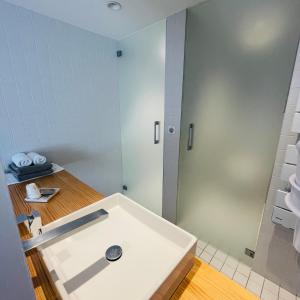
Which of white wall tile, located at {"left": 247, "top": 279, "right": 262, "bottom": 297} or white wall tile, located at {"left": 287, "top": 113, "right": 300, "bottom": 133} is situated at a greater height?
white wall tile, located at {"left": 287, "top": 113, "right": 300, "bottom": 133}

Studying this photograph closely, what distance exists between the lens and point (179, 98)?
4.81 ft

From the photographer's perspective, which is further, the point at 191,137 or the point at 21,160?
the point at 191,137

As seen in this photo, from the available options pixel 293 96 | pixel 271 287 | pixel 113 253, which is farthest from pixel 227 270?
pixel 293 96

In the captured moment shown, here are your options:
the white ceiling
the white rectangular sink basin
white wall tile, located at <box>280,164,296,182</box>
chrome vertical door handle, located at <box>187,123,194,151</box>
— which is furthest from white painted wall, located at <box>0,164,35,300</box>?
the white ceiling

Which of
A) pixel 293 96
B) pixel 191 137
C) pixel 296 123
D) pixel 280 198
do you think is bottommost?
pixel 280 198

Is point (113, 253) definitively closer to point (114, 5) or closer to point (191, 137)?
point (191, 137)

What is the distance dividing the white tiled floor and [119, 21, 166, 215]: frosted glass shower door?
2.05 ft

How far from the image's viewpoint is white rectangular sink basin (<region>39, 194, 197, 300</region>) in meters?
0.50

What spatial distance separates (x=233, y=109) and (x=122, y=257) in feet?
3.88

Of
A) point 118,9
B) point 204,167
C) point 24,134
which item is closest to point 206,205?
point 204,167

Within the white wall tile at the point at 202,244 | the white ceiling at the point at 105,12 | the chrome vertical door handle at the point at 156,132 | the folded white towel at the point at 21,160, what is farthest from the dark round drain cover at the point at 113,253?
the white ceiling at the point at 105,12

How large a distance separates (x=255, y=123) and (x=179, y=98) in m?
0.63

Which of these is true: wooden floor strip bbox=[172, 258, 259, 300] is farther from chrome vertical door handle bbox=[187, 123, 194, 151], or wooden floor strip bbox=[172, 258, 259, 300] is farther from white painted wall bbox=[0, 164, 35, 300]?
chrome vertical door handle bbox=[187, 123, 194, 151]

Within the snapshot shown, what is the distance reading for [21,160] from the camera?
120 cm
